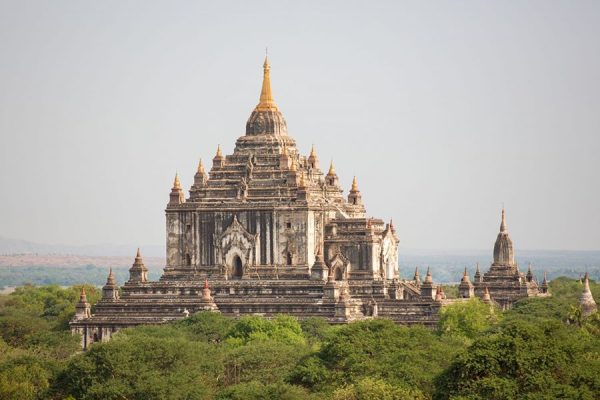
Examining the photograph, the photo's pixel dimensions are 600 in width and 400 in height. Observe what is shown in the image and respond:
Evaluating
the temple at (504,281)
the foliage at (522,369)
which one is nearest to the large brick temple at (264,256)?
the temple at (504,281)

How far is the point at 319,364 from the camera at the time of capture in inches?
2756

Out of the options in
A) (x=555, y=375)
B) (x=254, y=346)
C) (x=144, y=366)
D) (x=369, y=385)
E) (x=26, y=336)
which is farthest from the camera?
(x=26, y=336)

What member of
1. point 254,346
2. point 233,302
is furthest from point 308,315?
point 254,346

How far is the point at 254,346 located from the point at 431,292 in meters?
21.2

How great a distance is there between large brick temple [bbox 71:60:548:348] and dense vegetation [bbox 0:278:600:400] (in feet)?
19.7

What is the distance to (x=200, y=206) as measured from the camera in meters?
98.1

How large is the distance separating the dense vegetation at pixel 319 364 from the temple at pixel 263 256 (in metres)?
6.04

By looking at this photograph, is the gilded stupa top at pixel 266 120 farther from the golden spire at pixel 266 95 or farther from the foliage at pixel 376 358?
the foliage at pixel 376 358

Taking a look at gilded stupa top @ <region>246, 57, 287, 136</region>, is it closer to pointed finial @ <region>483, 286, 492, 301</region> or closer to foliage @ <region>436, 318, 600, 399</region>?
pointed finial @ <region>483, 286, 492, 301</region>

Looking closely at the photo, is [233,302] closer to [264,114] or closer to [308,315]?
[308,315]

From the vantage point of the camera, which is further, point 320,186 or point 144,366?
point 320,186

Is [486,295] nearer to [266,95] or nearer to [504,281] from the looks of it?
[504,281]

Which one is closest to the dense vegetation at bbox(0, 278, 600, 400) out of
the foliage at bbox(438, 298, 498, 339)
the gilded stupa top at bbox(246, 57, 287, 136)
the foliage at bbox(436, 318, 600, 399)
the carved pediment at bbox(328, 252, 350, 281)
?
the foliage at bbox(436, 318, 600, 399)

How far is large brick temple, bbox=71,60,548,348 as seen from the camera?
9381 centimetres
